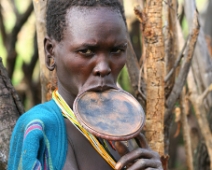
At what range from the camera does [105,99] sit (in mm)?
2102

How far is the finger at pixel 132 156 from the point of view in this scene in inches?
78.8

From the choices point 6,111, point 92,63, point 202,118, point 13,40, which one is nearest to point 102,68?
point 92,63

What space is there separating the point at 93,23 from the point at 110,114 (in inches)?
15.0

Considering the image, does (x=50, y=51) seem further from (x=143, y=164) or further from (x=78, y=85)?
(x=143, y=164)

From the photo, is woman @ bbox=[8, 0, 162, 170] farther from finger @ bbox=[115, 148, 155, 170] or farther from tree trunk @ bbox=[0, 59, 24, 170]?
tree trunk @ bbox=[0, 59, 24, 170]

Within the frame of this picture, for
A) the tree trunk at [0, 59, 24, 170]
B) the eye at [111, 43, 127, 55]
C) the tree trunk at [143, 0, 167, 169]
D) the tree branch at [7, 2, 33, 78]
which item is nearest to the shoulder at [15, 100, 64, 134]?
the eye at [111, 43, 127, 55]

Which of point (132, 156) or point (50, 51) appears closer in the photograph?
point (132, 156)

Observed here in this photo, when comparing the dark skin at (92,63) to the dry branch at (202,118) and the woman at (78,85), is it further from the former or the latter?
the dry branch at (202,118)

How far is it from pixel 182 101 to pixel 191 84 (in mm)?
447

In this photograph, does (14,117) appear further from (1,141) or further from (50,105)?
(50,105)

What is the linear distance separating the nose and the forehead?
4.2 inches

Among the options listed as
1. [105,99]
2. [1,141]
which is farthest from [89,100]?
[1,141]

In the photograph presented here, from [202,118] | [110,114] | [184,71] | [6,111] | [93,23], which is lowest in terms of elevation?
[202,118]

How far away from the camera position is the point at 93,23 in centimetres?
210
